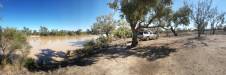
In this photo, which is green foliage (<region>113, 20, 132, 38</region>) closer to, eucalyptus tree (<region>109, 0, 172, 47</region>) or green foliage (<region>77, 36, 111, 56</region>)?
green foliage (<region>77, 36, 111, 56</region>)

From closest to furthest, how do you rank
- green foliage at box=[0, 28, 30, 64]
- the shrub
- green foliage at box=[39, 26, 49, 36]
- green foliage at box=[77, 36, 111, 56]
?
green foliage at box=[0, 28, 30, 64], green foliage at box=[77, 36, 111, 56], the shrub, green foliage at box=[39, 26, 49, 36]

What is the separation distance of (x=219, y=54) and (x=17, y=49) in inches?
668

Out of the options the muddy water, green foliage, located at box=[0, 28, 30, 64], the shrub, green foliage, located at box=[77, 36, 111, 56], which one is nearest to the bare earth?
green foliage, located at box=[0, 28, 30, 64]

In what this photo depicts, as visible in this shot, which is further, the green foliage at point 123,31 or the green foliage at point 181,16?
the green foliage at point 123,31

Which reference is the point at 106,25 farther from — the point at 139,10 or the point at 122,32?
the point at 139,10

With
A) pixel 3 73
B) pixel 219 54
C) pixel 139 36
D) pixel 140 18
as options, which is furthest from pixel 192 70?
pixel 139 36

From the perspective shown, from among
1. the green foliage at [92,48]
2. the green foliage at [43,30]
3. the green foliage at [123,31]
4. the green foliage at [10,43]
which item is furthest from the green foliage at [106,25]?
the green foliage at [43,30]

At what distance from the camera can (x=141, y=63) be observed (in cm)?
1730

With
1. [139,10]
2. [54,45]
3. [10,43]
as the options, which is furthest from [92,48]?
[54,45]

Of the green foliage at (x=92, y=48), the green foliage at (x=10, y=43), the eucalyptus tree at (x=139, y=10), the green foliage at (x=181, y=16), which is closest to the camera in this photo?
the green foliage at (x=10, y=43)

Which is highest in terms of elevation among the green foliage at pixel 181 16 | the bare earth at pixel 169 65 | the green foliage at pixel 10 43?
the green foliage at pixel 181 16

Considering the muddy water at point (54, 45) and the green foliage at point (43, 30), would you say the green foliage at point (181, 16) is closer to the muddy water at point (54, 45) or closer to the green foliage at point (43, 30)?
the muddy water at point (54, 45)

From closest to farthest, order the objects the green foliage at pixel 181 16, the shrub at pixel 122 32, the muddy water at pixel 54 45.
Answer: the green foliage at pixel 181 16 < the muddy water at pixel 54 45 < the shrub at pixel 122 32

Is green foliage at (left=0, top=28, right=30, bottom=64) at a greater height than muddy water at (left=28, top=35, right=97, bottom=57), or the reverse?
→ green foliage at (left=0, top=28, right=30, bottom=64)
